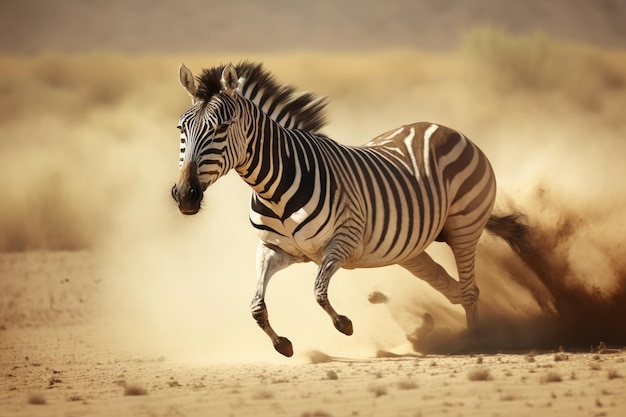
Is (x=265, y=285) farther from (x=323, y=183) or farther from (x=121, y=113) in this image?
(x=121, y=113)

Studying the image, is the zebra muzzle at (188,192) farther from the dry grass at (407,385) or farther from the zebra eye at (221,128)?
the dry grass at (407,385)

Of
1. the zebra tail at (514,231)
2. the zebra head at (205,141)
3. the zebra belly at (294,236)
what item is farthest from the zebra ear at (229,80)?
the zebra tail at (514,231)

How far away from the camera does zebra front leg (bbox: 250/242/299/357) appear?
27.4ft

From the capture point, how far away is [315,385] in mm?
7621

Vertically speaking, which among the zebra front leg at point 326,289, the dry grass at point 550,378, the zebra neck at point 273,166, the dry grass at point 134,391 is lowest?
the dry grass at point 550,378

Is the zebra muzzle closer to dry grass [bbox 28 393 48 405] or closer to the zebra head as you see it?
the zebra head

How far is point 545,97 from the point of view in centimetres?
2691

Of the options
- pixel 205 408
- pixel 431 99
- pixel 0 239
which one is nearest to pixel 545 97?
pixel 431 99

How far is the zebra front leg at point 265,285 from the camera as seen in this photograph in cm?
835

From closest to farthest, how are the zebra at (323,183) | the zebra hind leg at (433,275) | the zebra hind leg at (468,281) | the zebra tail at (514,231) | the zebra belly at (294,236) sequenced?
1. the zebra at (323,183)
2. the zebra belly at (294,236)
3. the zebra hind leg at (468,281)
4. the zebra hind leg at (433,275)
5. the zebra tail at (514,231)

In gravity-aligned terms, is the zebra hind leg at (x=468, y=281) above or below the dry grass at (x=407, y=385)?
above

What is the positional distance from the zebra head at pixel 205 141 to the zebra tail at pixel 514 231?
420 cm

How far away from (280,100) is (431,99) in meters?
18.3

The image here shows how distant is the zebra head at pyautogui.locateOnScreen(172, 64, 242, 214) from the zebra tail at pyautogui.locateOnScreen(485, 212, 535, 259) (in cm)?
420
